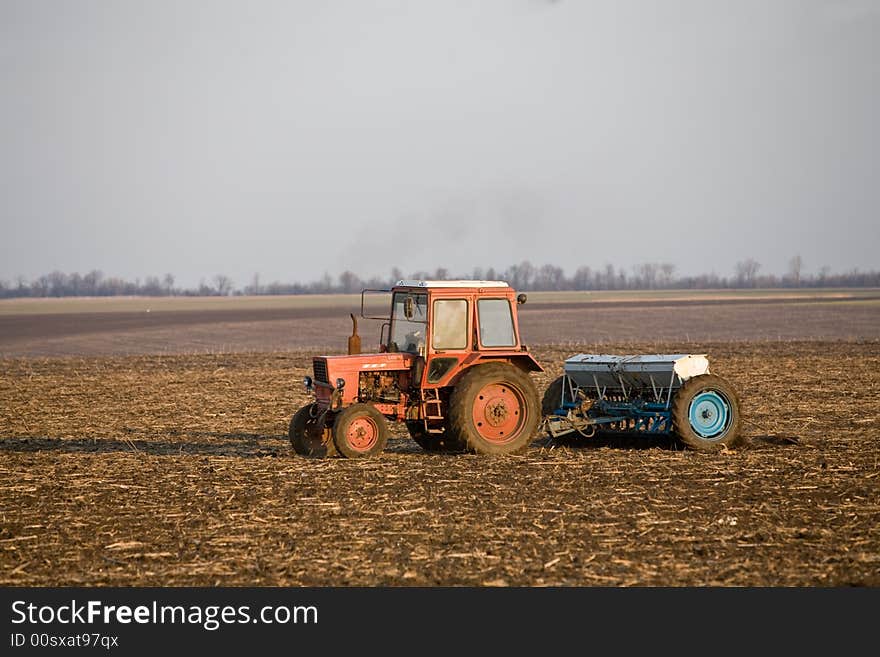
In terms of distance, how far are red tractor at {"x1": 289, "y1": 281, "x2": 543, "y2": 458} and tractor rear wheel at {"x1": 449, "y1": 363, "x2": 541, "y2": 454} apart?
13 mm

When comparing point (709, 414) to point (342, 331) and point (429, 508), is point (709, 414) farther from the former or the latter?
point (342, 331)

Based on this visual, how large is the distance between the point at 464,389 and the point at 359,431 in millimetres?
1483

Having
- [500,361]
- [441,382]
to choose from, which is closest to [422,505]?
[441,382]

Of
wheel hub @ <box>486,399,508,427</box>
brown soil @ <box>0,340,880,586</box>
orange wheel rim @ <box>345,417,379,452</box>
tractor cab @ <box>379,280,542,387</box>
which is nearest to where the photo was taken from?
brown soil @ <box>0,340,880,586</box>

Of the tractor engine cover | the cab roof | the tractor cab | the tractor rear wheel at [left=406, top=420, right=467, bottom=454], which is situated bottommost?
the tractor rear wheel at [left=406, top=420, right=467, bottom=454]

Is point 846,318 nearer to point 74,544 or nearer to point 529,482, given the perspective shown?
point 529,482

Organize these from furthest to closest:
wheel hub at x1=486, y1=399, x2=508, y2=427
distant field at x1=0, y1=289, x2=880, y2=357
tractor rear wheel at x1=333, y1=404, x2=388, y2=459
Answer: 1. distant field at x1=0, y1=289, x2=880, y2=357
2. wheel hub at x1=486, y1=399, x2=508, y2=427
3. tractor rear wheel at x1=333, y1=404, x2=388, y2=459

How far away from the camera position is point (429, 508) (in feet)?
40.0

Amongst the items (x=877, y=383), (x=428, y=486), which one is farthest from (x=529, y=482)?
(x=877, y=383)

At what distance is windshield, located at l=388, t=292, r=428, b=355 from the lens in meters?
15.8

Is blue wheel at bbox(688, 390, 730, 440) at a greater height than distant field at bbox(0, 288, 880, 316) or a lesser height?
lesser

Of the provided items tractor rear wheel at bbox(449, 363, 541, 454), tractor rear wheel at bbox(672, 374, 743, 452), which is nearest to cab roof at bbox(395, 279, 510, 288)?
tractor rear wheel at bbox(449, 363, 541, 454)

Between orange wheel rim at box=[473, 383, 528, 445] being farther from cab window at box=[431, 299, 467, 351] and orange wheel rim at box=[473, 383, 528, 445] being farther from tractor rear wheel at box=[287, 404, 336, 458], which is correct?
tractor rear wheel at box=[287, 404, 336, 458]

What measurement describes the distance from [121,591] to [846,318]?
5778 cm
